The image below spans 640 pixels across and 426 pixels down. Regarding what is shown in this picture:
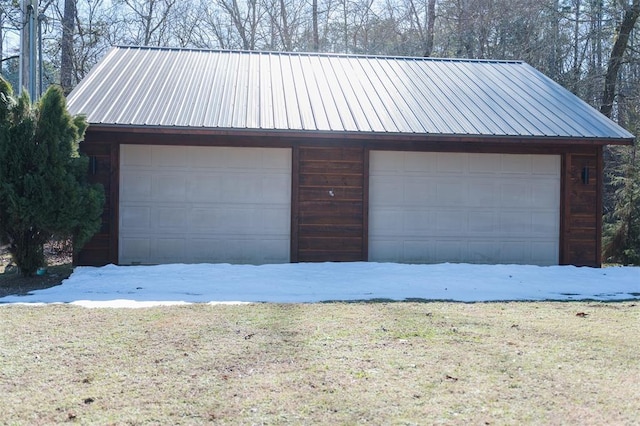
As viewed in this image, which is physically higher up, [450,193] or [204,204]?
[450,193]

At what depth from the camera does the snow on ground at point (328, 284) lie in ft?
25.0

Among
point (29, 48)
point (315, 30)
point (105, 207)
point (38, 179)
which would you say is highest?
point (315, 30)

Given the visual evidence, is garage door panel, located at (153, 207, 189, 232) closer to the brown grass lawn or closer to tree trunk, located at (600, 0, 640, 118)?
the brown grass lawn

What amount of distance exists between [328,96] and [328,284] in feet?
14.4

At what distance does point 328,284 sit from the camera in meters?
8.62

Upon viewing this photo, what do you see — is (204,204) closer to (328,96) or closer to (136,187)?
(136,187)

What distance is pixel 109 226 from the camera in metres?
9.88

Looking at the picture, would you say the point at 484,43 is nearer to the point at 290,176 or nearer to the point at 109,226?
the point at 290,176

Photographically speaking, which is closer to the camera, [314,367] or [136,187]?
[314,367]

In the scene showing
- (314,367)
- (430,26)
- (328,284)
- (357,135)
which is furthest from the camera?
(430,26)

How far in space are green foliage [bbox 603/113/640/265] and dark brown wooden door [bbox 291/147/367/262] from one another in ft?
22.7

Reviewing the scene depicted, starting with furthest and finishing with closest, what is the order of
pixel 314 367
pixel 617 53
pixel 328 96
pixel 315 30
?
pixel 315 30, pixel 617 53, pixel 328 96, pixel 314 367

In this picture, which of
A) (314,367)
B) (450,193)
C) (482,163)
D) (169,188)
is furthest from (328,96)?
(314,367)

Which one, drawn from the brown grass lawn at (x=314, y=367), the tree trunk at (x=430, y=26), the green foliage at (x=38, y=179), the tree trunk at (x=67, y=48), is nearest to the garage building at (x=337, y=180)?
the green foliage at (x=38, y=179)
